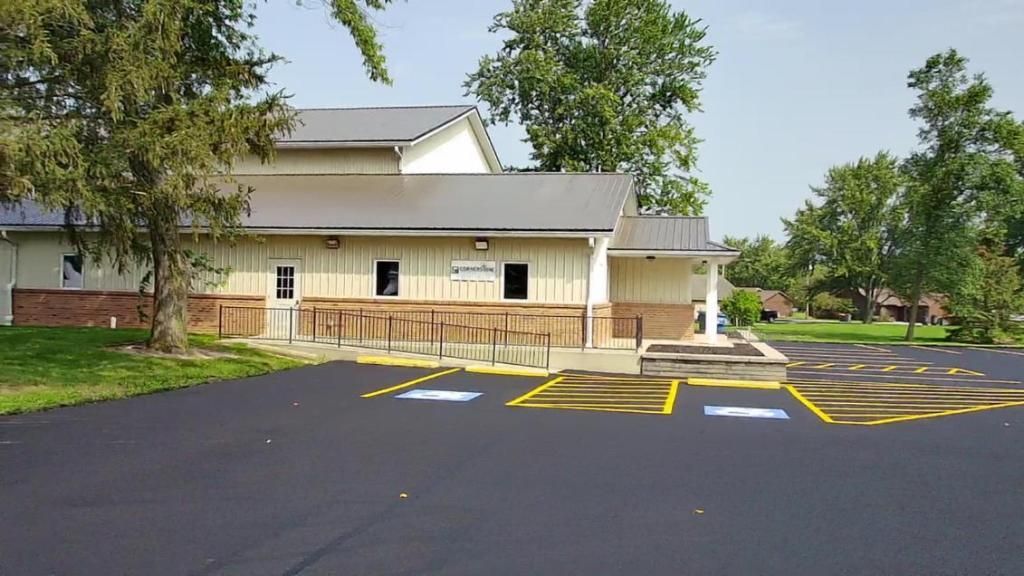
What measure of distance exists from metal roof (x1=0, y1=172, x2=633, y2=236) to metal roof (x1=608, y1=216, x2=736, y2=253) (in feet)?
4.53

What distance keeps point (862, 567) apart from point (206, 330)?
2002 cm

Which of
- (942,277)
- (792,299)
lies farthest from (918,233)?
(792,299)

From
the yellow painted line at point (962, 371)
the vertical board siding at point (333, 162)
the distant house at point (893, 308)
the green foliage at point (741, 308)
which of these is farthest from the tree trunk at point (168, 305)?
the distant house at point (893, 308)

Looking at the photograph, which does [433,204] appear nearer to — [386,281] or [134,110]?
[386,281]

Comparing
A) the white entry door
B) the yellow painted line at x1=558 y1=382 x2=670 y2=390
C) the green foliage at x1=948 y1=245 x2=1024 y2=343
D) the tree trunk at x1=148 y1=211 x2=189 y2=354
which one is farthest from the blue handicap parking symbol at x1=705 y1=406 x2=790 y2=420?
the green foliage at x1=948 y1=245 x2=1024 y2=343

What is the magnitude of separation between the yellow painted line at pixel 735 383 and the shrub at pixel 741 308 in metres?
30.0

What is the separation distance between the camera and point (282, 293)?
857 inches

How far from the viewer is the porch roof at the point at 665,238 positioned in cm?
2147

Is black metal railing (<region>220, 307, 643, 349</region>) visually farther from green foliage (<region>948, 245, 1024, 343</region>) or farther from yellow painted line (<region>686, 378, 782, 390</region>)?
green foliage (<region>948, 245, 1024, 343</region>)

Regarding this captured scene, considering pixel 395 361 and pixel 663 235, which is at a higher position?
pixel 663 235

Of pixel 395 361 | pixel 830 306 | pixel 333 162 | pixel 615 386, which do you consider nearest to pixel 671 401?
pixel 615 386

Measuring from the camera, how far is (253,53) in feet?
52.9

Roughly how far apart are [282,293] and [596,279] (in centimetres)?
854

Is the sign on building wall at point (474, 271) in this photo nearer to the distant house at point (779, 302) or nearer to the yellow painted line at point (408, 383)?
the yellow painted line at point (408, 383)
